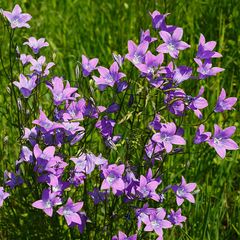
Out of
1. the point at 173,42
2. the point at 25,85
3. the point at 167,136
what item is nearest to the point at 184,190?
the point at 167,136

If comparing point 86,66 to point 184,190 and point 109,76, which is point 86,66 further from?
point 184,190

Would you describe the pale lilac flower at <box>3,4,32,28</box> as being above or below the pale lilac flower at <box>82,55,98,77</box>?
above

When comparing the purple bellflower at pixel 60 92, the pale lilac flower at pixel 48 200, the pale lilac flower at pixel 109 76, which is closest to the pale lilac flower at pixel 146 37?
the pale lilac flower at pixel 109 76

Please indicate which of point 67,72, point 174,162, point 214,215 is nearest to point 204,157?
point 174,162

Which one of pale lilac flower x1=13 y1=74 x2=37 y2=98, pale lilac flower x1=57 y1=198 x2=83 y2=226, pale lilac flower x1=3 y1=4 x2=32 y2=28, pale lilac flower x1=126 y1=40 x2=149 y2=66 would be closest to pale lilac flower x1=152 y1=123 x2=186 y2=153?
pale lilac flower x1=126 y1=40 x2=149 y2=66

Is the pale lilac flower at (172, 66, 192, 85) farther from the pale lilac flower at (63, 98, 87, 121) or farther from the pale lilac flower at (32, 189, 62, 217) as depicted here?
the pale lilac flower at (32, 189, 62, 217)

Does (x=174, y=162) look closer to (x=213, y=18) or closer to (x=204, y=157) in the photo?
(x=204, y=157)
